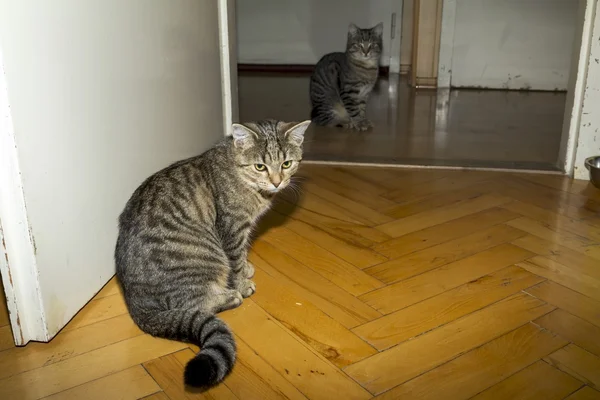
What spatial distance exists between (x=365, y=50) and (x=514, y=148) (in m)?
1.18

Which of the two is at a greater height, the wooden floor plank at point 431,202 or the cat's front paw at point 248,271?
the wooden floor plank at point 431,202

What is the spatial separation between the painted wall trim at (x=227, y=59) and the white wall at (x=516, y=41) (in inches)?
93.6

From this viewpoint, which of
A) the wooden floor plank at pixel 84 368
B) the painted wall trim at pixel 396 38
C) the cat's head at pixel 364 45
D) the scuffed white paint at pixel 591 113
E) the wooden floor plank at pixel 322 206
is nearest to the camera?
the wooden floor plank at pixel 84 368

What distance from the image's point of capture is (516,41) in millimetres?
4398

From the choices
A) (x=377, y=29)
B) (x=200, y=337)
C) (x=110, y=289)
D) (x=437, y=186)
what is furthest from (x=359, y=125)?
(x=200, y=337)

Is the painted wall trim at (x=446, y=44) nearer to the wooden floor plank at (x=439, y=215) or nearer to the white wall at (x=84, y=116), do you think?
the wooden floor plank at (x=439, y=215)

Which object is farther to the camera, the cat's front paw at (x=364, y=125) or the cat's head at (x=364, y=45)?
the cat's head at (x=364, y=45)

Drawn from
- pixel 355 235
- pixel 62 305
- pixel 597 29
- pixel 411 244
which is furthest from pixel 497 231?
pixel 62 305

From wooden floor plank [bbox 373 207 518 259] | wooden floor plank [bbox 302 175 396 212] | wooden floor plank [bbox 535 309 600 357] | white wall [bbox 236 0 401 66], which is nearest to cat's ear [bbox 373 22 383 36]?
white wall [bbox 236 0 401 66]

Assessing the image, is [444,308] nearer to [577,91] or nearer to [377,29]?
A: [577,91]

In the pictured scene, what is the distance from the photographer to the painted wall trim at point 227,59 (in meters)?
2.53

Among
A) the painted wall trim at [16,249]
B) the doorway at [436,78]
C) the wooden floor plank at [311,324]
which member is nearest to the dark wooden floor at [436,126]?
the doorway at [436,78]

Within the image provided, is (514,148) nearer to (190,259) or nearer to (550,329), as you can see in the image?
(550,329)

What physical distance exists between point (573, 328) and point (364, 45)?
2.57 metres
